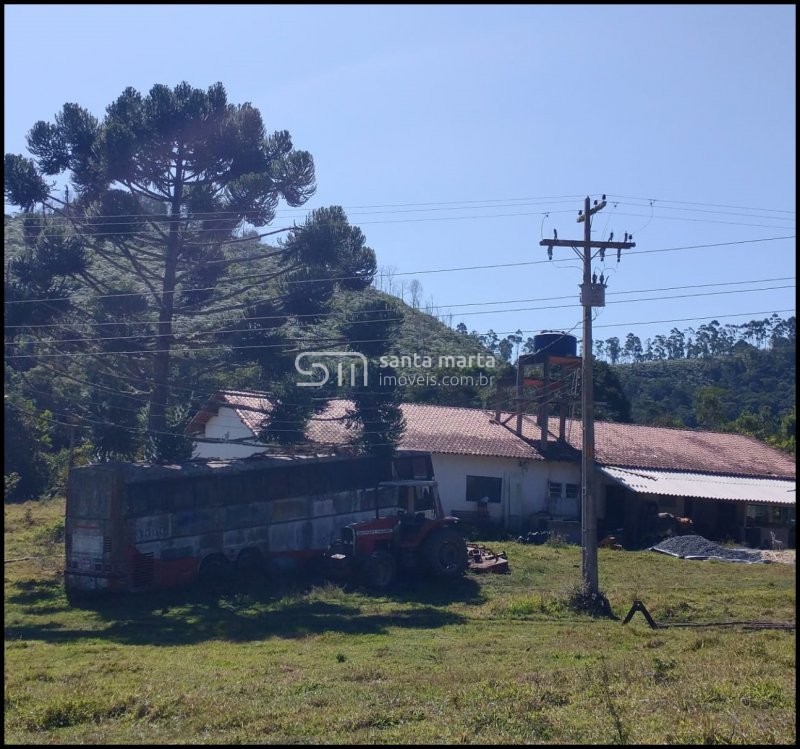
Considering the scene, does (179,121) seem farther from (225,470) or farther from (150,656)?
(150,656)

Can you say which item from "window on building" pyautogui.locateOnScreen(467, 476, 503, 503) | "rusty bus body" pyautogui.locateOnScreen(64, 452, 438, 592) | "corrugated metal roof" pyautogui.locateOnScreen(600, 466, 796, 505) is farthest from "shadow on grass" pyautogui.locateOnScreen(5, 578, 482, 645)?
"corrugated metal roof" pyautogui.locateOnScreen(600, 466, 796, 505)

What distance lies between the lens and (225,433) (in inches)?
1398

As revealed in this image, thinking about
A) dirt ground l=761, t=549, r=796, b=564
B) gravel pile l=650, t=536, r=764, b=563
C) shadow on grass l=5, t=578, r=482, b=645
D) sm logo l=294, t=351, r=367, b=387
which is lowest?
dirt ground l=761, t=549, r=796, b=564

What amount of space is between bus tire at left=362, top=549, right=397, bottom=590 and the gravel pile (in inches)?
475

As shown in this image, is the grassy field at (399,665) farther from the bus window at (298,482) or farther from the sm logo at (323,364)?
the sm logo at (323,364)

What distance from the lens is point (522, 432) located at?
3959 centimetres

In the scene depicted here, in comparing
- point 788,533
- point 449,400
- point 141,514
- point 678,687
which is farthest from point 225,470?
point 449,400

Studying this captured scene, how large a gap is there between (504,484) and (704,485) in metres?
7.82

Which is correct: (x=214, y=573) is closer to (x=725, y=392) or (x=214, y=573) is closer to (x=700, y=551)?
(x=700, y=551)

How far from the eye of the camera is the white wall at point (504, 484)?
3584 centimetres

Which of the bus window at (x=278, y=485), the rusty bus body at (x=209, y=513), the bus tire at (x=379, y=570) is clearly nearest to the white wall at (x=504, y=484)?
the rusty bus body at (x=209, y=513)

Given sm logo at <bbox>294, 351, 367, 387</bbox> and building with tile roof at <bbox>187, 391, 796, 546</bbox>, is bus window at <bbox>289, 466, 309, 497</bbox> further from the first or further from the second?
building with tile roof at <bbox>187, 391, 796, 546</bbox>

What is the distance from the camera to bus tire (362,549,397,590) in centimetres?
2175

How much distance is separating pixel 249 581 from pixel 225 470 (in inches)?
105
